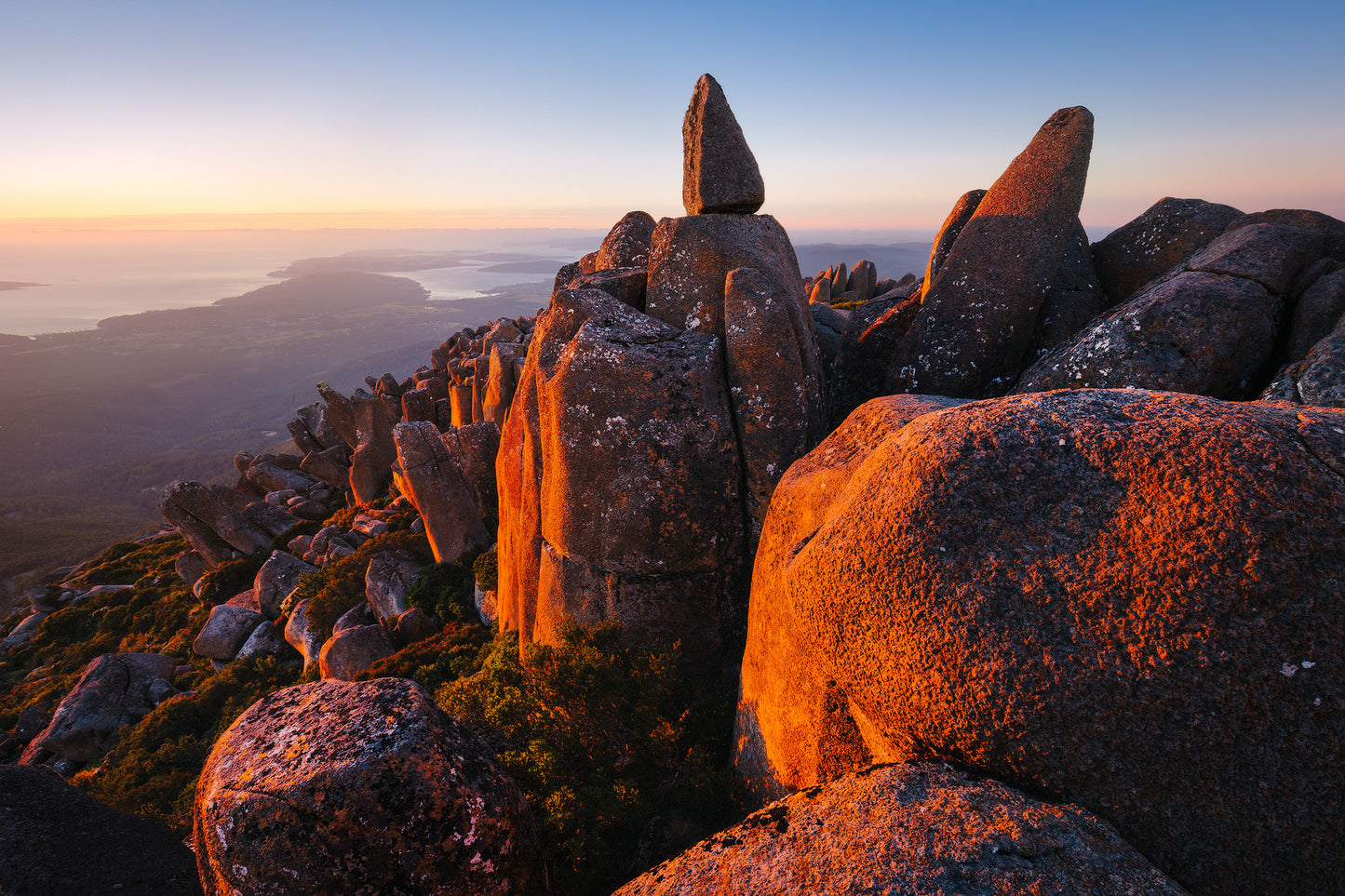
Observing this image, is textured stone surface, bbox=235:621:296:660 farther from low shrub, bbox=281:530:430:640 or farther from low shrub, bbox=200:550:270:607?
low shrub, bbox=200:550:270:607

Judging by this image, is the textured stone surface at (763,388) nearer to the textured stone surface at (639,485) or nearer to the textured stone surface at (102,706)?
the textured stone surface at (639,485)

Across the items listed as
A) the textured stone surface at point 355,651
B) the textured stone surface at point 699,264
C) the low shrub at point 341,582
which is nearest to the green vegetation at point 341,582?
the low shrub at point 341,582

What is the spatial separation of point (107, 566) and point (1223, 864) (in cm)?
6227

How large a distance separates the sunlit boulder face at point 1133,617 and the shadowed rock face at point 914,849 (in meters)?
0.36

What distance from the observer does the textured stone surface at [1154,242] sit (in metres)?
13.9

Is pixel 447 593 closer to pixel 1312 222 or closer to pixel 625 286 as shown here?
pixel 625 286

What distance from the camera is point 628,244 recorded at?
56.8 feet

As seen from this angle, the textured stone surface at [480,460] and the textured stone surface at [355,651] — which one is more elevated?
the textured stone surface at [480,460]

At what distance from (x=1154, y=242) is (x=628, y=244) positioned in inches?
537

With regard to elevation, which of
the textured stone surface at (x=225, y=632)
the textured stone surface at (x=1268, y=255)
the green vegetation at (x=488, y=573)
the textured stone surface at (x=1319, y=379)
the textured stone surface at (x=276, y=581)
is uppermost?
the textured stone surface at (x=1268, y=255)

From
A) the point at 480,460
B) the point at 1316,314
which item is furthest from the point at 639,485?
the point at 480,460

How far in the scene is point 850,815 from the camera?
4992 mm

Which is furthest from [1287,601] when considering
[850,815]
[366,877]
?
[366,877]

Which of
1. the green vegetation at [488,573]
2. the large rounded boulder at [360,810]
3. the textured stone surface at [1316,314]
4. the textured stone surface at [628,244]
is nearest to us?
the large rounded boulder at [360,810]
